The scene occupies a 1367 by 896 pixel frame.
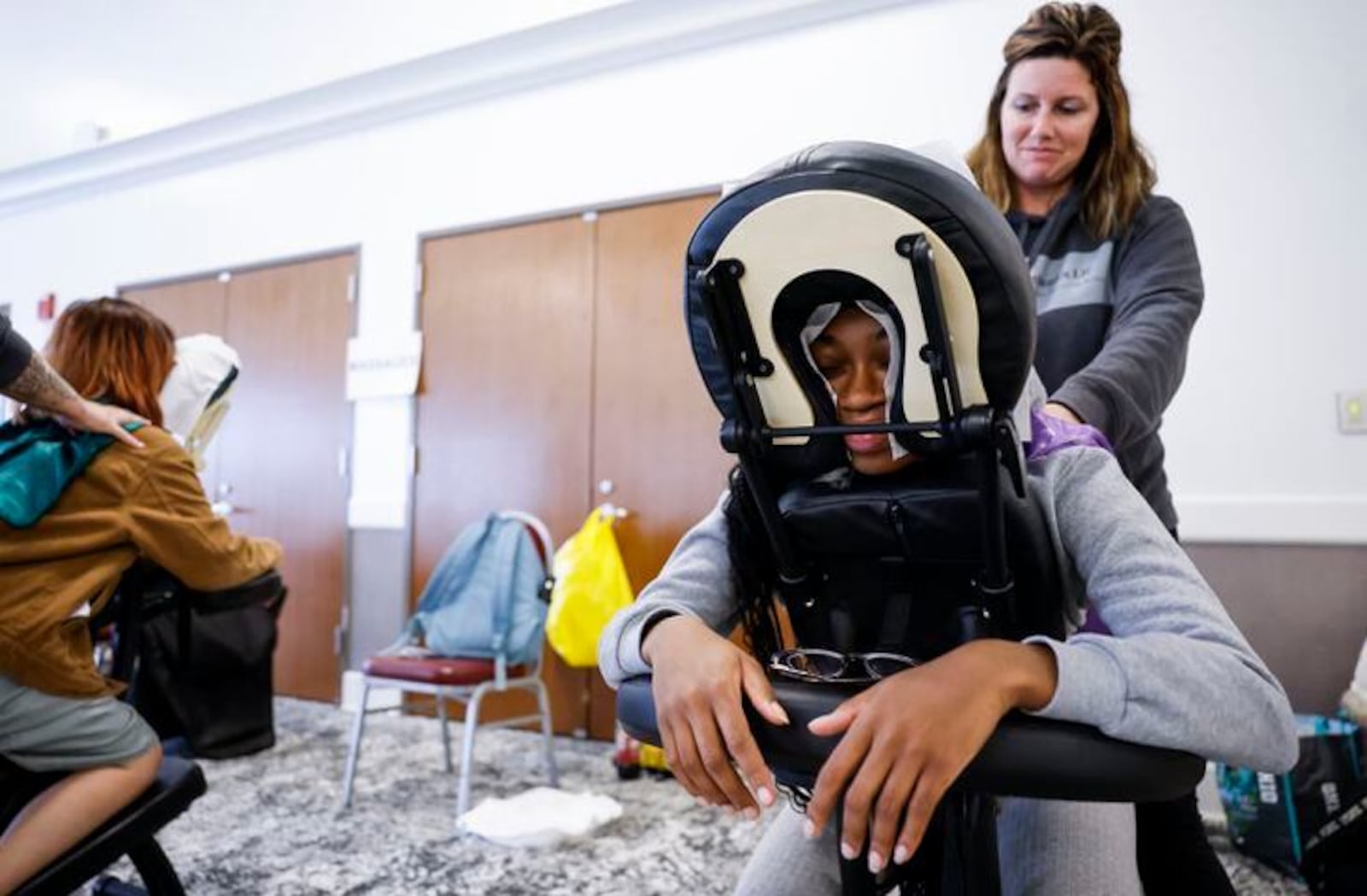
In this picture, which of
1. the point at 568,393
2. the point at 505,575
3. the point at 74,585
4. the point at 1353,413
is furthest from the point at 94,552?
the point at 1353,413

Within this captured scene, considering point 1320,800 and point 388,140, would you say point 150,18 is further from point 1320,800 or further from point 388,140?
point 1320,800

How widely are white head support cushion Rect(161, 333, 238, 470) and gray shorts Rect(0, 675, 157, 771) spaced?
52 centimetres

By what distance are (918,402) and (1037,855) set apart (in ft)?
1.35

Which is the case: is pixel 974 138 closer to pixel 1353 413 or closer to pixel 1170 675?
pixel 1353 413

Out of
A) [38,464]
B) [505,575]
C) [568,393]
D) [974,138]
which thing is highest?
[974,138]

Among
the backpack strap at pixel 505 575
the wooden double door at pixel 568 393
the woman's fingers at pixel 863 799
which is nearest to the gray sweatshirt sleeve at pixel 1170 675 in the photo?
the woman's fingers at pixel 863 799

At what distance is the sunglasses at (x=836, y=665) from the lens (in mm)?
587

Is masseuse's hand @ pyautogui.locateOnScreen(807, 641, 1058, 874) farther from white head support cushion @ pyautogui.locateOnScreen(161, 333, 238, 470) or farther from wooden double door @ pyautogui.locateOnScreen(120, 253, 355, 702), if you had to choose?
wooden double door @ pyautogui.locateOnScreen(120, 253, 355, 702)

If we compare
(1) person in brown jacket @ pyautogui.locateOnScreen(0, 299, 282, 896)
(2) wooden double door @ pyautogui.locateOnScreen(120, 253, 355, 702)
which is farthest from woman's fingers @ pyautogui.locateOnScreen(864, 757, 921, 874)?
(2) wooden double door @ pyautogui.locateOnScreen(120, 253, 355, 702)

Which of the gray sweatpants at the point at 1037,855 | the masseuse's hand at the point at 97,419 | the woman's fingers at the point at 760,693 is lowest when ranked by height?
the gray sweatpants at the point at 1037,855

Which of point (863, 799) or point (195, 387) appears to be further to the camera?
point (195, 387)

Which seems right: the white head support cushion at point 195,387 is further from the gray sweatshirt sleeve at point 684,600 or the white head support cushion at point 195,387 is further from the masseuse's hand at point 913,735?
the masseuse's hand at point 913,735

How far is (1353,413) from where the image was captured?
7.43ft

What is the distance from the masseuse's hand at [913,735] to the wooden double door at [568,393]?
256 cm
